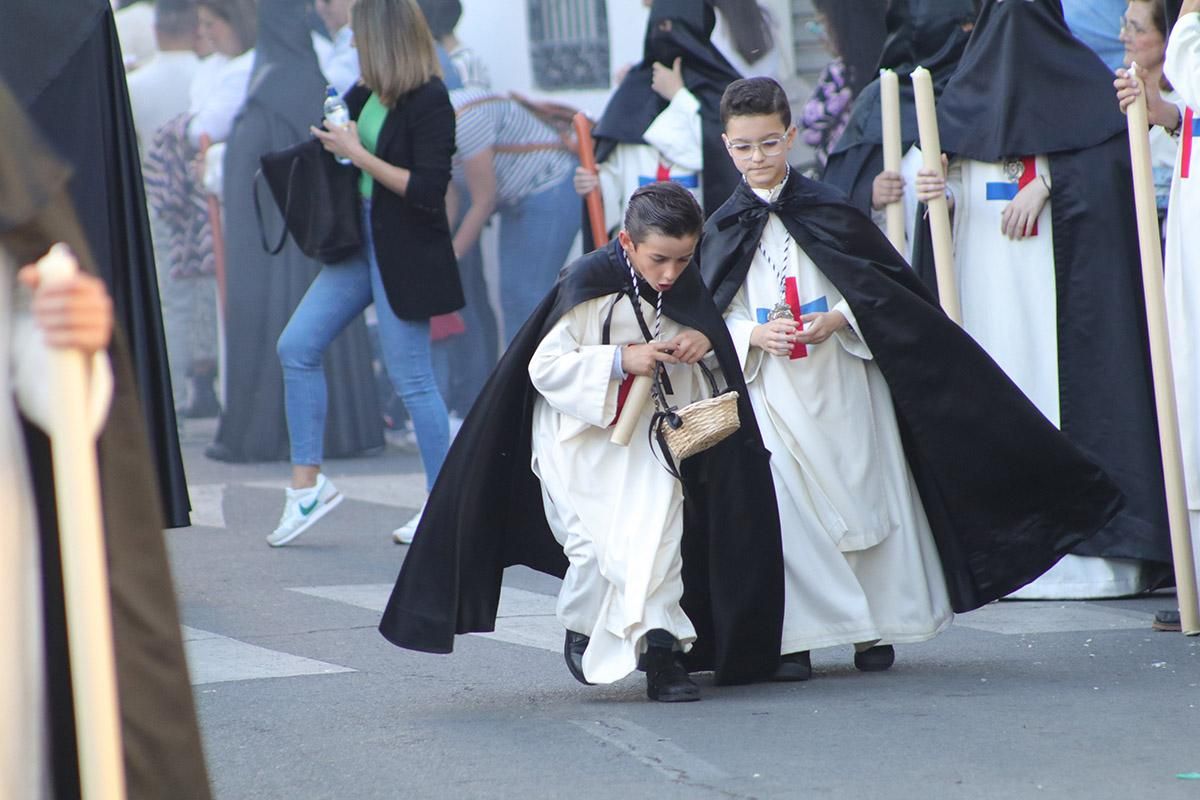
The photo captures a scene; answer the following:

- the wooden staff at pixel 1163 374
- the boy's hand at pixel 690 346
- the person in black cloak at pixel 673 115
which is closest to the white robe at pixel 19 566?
the boy's hand at pixel 690 346

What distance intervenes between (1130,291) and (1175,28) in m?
1.59

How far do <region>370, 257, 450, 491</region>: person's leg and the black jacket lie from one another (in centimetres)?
8

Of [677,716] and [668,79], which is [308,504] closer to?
[668,79]

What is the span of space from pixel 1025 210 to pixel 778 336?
212cm

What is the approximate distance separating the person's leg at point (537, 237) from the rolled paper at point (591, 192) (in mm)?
1782

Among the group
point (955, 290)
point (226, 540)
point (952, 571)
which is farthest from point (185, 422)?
point (952, 571)

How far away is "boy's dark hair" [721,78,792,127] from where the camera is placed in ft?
19.6

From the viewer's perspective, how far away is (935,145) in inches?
279

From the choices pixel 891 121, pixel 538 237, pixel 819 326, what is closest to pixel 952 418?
pixel 819 326

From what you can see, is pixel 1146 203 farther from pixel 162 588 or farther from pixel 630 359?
pixel 162 588

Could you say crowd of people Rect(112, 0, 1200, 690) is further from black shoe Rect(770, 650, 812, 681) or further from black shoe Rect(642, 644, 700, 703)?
black shoe Rect(642, 644, 700, 703)

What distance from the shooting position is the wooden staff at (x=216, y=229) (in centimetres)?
1218

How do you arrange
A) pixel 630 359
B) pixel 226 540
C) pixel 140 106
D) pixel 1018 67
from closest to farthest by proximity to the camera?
pixel 630 359 < pixel 1018 67 < pixel 226 540 < pixel 140 106

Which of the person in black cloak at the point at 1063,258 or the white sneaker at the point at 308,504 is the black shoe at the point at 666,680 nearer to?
the person in black cloak at the point at 1063,258
